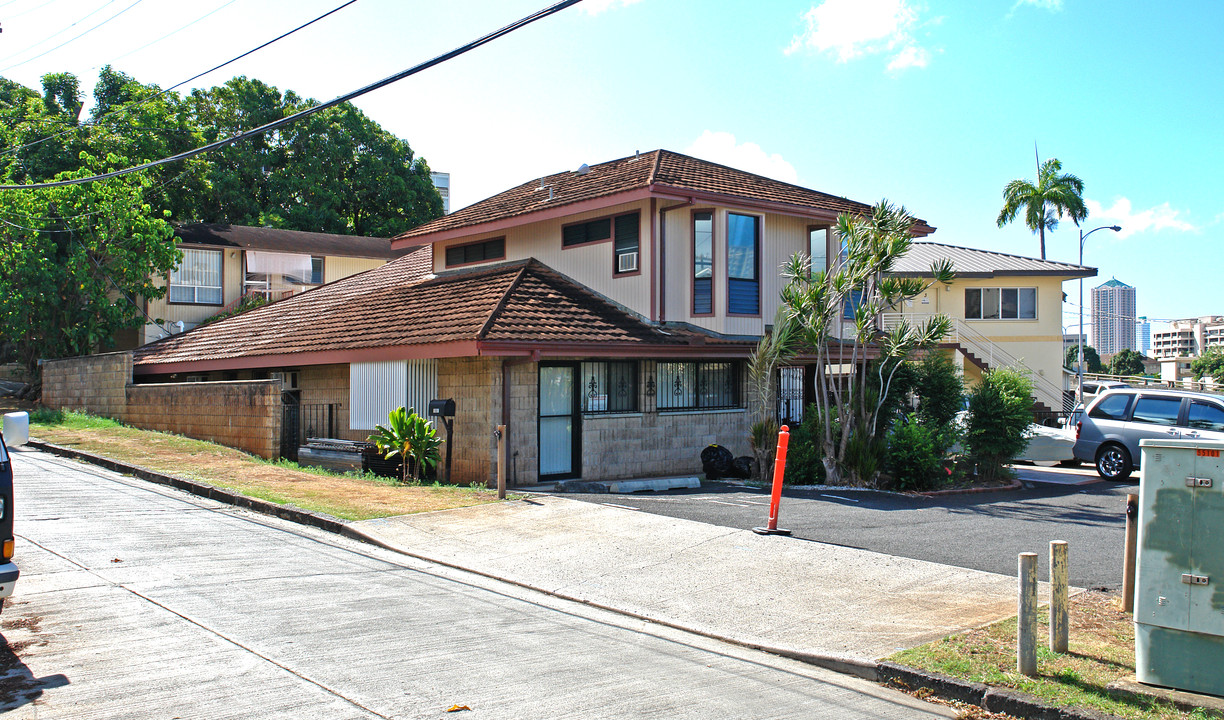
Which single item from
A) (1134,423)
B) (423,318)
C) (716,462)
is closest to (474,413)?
(423,318)

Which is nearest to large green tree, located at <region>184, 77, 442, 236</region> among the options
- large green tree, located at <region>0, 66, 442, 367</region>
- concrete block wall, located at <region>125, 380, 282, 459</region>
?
large green tree, located at <region>0, 66, 442, 367</region>

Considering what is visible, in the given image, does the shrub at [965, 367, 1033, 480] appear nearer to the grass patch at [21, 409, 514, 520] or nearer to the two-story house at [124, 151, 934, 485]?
the two-story house at [124, 151, 934, 485]

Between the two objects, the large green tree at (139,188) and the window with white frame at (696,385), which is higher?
the large green tree at (139,188)

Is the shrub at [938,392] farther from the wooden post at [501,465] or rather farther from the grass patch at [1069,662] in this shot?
the grass patch at [1069,662]

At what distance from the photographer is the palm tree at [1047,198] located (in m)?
48.2

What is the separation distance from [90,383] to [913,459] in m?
22.6

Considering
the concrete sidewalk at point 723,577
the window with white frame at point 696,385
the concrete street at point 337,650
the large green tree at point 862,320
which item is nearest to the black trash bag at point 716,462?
the window with white frame at point 696,385

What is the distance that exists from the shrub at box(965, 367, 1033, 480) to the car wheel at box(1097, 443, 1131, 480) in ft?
7.45

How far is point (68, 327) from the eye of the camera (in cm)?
2919

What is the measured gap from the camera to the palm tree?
4825cm

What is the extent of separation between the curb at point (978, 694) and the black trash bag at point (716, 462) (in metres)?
11.2

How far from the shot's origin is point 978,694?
571 cm

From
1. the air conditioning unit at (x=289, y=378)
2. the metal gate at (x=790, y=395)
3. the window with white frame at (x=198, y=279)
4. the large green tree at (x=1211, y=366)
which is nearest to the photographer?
the metal gate at (x=790, y=395)

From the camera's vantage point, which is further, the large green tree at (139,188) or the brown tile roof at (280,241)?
the brown tile roof at (280,241)
